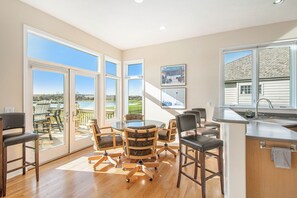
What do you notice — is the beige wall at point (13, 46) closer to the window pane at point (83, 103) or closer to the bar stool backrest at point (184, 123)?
the window pane at point (83, 103)

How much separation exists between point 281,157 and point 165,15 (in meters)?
3.10

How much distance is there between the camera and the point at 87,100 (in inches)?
171

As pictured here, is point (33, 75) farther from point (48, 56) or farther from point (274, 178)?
point (274, 178)

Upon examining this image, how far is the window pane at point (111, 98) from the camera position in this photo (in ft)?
16.7

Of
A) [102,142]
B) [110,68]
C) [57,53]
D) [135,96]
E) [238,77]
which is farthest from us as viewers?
[135,96]

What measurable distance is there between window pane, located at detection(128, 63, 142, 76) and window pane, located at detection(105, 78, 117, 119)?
669 mm

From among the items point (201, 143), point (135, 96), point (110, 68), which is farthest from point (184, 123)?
point (110, 68)

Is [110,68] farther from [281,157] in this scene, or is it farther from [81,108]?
[281,157]

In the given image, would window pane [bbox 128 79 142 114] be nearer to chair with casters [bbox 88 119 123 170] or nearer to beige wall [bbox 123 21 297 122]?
beige wall [bbox 123 21 297 122]

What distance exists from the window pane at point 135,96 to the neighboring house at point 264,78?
2.75m

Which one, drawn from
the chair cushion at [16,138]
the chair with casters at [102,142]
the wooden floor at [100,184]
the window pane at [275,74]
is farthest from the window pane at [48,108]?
the window pane at [275,74]

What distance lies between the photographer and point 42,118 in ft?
10.8

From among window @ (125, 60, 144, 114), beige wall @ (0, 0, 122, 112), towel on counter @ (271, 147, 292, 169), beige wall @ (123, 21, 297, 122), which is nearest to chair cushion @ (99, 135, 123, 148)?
beige wall @ (0, 0, 122, 112)

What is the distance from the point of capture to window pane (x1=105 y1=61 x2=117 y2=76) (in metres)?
5.07
